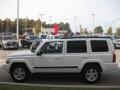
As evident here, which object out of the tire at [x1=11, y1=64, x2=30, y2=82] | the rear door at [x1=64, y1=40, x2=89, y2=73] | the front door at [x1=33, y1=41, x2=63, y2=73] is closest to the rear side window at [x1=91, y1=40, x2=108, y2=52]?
the rear door at [x1=64, y1=40, x2=89, y2=73]

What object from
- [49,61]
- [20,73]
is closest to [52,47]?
[49,61]

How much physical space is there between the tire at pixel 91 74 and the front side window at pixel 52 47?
3.99 ft

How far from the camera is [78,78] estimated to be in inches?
459

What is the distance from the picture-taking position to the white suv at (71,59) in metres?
10.6

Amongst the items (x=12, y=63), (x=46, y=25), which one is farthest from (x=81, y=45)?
(x=46, y=25)

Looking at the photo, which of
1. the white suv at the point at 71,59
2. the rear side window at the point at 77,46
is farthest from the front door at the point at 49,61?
the rear side window at the point at 77,46

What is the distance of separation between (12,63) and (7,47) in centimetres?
2252

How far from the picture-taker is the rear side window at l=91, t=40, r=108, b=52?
35.1ft

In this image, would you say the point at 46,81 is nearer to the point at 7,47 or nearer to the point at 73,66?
the point at 73,66

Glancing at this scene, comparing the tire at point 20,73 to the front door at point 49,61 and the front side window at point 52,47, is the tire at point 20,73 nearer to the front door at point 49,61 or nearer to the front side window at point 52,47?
the front door at point 49,61

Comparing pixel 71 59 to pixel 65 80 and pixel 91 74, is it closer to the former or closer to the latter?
pixel 91 74

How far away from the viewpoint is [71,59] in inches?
416

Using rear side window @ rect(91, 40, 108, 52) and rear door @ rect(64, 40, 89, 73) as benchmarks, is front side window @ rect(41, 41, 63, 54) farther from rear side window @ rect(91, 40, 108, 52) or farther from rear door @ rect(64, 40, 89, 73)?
rear side window @ rect(91, 40, 108, 52)

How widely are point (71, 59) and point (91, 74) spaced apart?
3.07 feet
